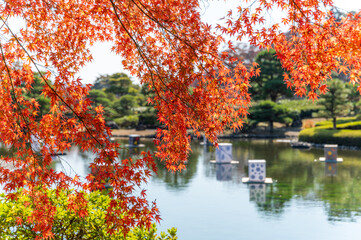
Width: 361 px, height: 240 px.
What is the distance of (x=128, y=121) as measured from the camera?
36.2 m

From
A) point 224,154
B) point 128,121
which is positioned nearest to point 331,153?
point 224,154

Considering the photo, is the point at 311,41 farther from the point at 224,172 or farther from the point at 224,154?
the point at 224,154

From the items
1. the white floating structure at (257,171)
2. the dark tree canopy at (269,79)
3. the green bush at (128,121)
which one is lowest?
the white floating structure at (257,171)

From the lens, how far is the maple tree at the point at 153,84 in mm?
3850

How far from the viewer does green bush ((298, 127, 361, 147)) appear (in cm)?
2212

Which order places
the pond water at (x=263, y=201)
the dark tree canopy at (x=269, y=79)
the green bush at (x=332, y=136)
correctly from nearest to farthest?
the pond water at (x=263, y=201) < the green bush at (x=332, y=136) < the dark tree canopy at (x=269, y=79)

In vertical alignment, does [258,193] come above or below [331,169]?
below

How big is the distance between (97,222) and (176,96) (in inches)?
64.4

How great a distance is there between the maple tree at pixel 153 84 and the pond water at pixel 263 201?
11.5 feet

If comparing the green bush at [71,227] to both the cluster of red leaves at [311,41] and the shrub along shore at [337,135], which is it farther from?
the shrub along shore at [337,135]

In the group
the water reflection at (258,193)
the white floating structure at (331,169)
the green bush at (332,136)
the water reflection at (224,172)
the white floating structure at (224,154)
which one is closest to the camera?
the water reflection at (258,193)

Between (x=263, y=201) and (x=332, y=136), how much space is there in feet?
49.5

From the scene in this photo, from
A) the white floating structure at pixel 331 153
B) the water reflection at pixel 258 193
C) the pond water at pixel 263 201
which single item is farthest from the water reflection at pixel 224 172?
the white floating structure at pixel 331 153

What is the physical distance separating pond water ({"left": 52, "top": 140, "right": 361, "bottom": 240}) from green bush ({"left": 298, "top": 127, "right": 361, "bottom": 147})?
6.69m
